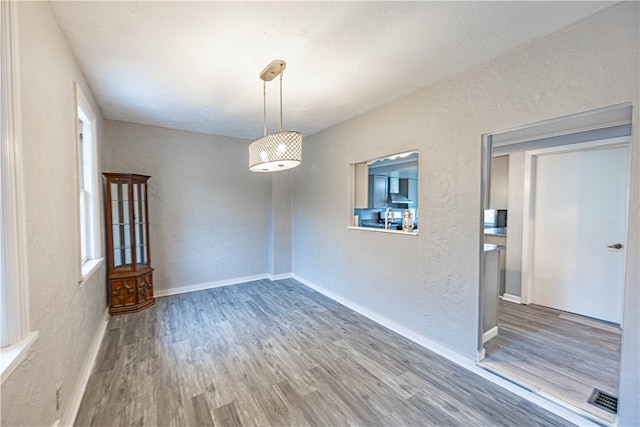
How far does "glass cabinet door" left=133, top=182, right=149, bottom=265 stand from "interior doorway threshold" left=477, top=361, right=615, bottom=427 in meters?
4.38

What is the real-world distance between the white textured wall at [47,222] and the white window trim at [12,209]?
8cm

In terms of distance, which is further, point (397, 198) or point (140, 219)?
point (397, 198)

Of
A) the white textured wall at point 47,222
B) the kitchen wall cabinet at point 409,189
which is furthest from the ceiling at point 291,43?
the kitchen wall cabinet at point 409,189

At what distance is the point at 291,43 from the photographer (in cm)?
197

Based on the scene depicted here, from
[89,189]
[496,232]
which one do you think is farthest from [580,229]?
[89,189]

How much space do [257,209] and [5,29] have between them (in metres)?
3.98

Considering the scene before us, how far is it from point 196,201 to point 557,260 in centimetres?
543

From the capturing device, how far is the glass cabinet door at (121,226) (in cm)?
354

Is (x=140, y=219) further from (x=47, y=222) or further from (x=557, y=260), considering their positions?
(x=557, y=260)

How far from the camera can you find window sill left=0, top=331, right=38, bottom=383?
1.02m

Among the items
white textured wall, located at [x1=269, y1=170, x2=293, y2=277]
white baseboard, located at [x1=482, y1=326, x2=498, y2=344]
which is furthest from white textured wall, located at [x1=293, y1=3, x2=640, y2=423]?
white textured wall, located at [x1=269, y1=170, x2=293, y2=277]

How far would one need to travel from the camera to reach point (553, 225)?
358 cm

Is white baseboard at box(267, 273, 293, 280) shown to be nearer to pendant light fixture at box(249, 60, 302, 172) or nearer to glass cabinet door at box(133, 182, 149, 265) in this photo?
glass cabinet door at box(133, 182, 149, 265)

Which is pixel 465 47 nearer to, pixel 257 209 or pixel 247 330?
pixel 247 330
